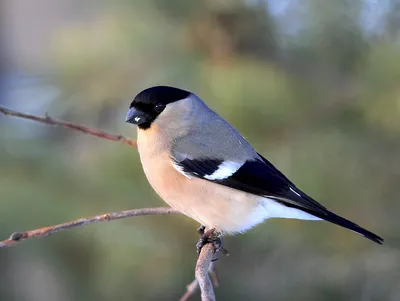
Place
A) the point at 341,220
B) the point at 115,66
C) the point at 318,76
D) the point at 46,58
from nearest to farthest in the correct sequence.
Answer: the point at 341,220 < the point at 318,76 < the point at 115,66 < the point at 46,58

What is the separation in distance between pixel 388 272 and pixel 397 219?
13 cm

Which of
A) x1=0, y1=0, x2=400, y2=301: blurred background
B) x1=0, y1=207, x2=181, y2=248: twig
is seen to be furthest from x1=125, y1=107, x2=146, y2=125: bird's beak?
x1=0, y1=0, x2=400, y2=301: blurred background

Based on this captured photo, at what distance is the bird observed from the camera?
690 mm

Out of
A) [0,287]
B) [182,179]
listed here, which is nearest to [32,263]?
[0,287]

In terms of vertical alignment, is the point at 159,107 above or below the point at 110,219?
above

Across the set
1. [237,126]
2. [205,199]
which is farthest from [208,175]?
[237,126]

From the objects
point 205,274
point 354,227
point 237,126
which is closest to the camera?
point 205,274

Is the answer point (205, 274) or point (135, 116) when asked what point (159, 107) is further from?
point (205, 274)

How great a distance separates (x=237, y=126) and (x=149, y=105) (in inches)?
21.4

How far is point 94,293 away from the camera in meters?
1.45

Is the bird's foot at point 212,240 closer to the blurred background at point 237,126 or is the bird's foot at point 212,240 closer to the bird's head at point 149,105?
the bird's head at point 149,105

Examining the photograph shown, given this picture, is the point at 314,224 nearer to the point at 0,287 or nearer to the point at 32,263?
the point at 32,263

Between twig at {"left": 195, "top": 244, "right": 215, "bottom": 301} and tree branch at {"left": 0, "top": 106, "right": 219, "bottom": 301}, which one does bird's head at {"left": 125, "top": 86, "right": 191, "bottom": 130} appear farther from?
twig at {"left": 195, "top": 244, "right": 215, "bottom": 301}

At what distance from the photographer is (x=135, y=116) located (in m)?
0.71
